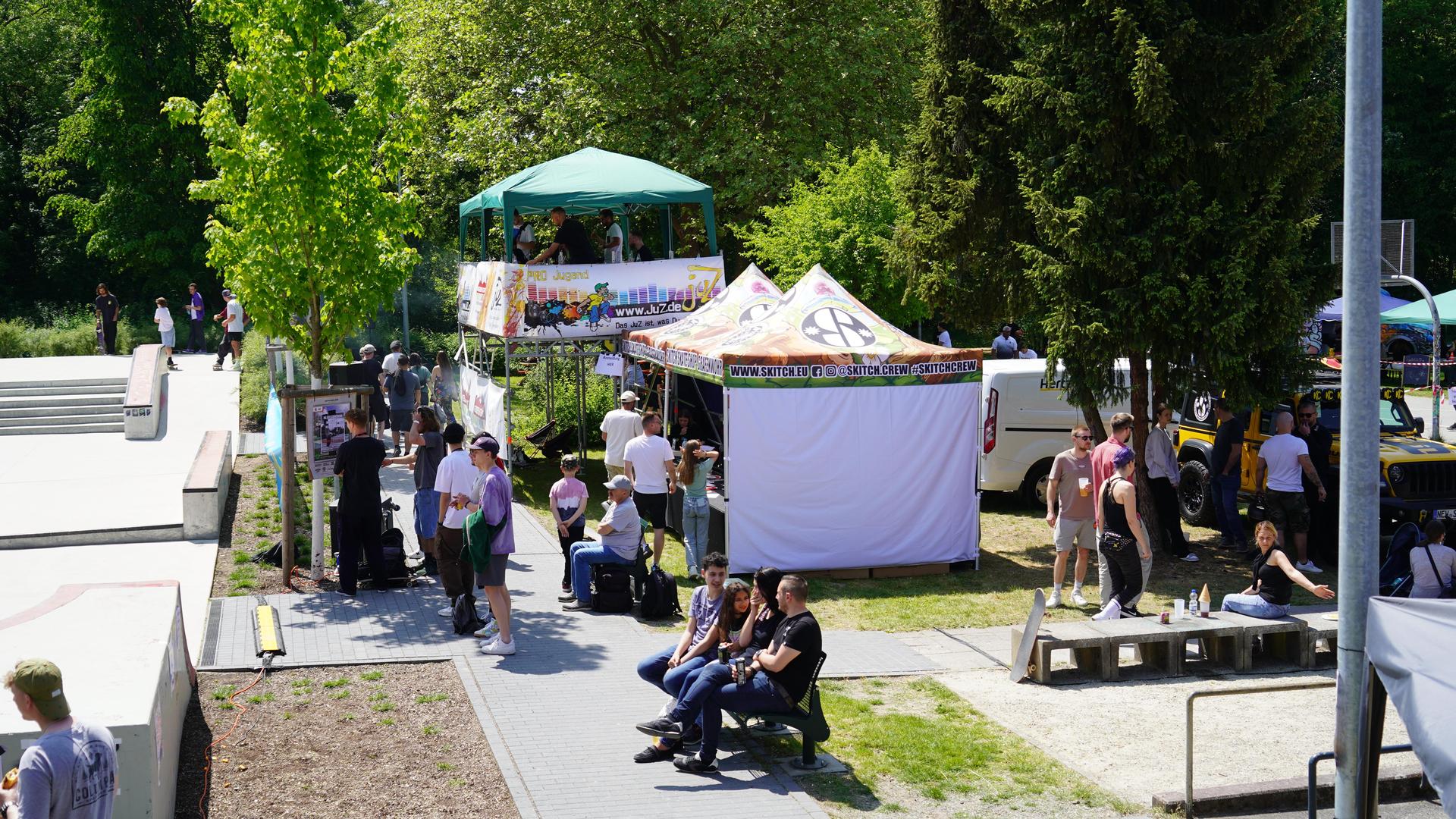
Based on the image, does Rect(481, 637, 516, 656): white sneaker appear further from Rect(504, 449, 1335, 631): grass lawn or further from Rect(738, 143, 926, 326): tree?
Rect(738, 143, 926, 326): tree

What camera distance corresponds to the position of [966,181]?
55.6 feet

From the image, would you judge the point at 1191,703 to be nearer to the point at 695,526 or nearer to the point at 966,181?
the point at 695,526

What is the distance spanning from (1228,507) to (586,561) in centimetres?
815

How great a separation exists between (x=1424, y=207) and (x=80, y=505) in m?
43.7

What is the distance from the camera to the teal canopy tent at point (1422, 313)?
29969 mm

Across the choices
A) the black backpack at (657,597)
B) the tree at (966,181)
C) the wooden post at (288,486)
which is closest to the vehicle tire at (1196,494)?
the tree at (966,181)

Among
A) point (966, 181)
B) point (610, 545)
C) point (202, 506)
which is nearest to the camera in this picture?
point (610, 545)

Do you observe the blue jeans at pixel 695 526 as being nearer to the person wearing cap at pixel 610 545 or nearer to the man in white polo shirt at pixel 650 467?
the man in white polo shirt at pixel 650 467

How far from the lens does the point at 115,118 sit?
4341 centimetres

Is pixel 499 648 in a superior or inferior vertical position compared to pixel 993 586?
superior

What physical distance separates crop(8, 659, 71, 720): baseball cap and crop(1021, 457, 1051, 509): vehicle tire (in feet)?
47.9

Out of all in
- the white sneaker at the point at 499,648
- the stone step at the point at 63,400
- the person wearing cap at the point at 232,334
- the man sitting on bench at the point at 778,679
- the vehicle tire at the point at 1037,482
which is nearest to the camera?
the man sitting on bench at the point at 778,679

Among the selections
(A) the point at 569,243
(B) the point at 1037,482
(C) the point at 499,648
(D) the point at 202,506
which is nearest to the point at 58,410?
(D) the point at 202,506

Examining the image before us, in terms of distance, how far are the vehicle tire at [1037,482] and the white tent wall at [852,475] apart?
367 cm
